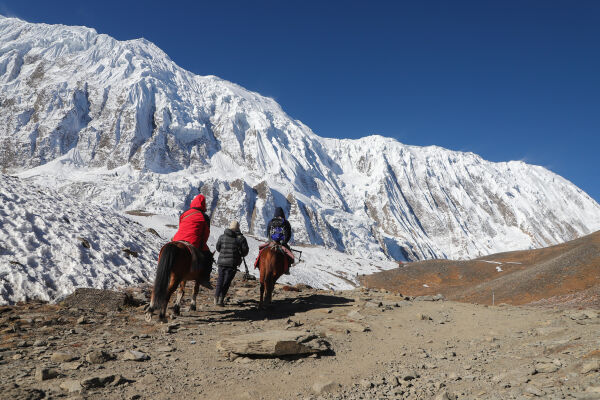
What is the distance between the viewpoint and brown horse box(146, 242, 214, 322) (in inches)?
267

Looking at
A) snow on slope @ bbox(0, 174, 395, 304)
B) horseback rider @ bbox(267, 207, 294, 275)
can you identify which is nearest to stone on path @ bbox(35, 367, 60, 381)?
snow on slope @ bbox(0, 174, 395, 304)

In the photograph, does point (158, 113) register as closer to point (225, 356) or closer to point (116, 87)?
point (116, 87)

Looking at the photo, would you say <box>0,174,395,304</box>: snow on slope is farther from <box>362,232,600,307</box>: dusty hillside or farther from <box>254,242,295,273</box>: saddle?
<box>362,232,600,307</box>: dusty hillside

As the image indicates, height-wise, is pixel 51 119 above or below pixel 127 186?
above

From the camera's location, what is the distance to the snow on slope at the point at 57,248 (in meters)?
8.73

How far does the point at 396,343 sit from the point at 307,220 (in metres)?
144

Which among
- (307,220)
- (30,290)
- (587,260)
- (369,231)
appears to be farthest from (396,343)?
(369,231)

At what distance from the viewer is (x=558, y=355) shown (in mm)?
4605

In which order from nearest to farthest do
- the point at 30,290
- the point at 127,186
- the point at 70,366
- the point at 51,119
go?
the point at 70,366 → the point at 30,290 → the point at 127,186 → the point at 51,119

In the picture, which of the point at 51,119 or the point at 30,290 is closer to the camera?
the point at 30,290

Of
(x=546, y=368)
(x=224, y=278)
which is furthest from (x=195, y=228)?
(x=546, y=368)

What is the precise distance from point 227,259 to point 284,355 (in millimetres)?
4435

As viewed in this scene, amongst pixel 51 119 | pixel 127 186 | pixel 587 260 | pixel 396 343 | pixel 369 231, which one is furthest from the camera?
pixel 369 231

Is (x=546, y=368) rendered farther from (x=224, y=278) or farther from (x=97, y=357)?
(x=224, y=278)
